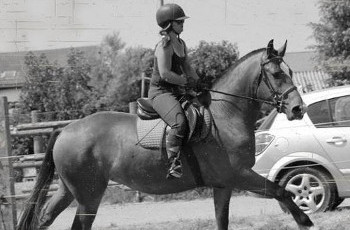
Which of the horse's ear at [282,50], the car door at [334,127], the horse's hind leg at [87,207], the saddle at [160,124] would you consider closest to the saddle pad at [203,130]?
the saddle at [160,124]

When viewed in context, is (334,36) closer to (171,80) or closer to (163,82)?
(163,82)

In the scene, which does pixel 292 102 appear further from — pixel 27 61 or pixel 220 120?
pixel 27 61

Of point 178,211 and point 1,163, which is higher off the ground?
point 1,163

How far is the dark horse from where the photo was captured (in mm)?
7406

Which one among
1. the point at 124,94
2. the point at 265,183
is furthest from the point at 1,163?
the point at 124,94

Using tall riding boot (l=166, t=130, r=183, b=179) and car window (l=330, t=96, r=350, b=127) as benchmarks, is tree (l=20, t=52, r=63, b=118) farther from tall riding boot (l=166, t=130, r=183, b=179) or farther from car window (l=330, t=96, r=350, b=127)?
tall riding boot (l=166, t=130, r=183, b=179)

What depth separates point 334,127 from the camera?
396 inches

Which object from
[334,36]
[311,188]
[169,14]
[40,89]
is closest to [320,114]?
[311,188]

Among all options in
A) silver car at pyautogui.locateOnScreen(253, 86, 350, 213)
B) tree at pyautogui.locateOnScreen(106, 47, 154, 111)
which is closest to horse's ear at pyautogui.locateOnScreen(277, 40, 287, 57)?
silver car at pyautogui.locateOnScreen(253, 86, 350, 213)

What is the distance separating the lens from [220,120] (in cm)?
757

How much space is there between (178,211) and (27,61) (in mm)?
4261

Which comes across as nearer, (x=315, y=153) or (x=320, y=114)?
(x=315, y=153)

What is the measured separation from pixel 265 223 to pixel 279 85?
256cm

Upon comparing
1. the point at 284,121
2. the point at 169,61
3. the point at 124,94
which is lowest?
the point at 124,94
